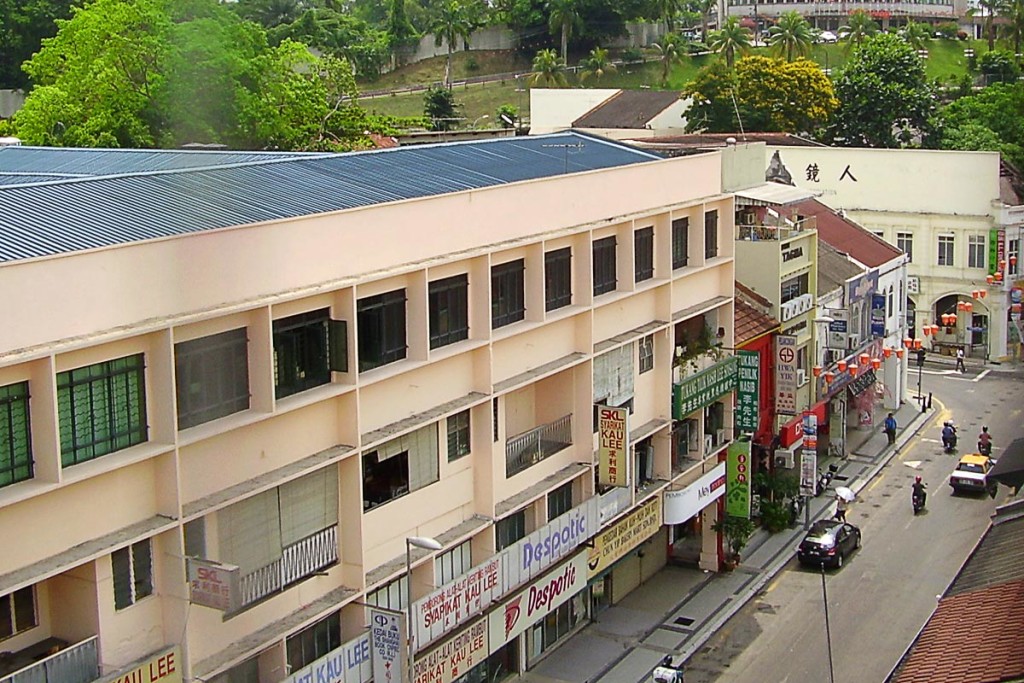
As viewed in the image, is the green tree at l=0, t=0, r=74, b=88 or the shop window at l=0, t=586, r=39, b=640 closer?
the shop window at l=0, t=586, r=39, b=640

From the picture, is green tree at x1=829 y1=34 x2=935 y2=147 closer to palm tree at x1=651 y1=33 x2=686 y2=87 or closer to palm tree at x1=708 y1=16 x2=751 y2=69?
palm tree at x1=708 y1=16 x2=751 y2=69

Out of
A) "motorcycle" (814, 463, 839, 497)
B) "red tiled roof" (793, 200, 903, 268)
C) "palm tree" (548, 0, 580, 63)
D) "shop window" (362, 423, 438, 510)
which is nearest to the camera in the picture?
"shop window" (362, 423, 438, 510)

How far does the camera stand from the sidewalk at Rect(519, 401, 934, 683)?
633 inches

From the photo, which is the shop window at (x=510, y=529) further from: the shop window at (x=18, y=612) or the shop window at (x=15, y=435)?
the shop window at (x=15, y=435)

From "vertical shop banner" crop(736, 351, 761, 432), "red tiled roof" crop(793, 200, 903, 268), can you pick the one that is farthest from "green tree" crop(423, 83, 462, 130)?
"vertical shop banner" crop(736, 351, 761, 432)

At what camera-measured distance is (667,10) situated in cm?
6306

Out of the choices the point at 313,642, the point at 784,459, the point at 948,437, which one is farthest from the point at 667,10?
the point at 313,642

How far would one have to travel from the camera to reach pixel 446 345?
45.1ft

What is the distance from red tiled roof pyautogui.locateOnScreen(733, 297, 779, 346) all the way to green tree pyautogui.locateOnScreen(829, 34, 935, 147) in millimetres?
22503

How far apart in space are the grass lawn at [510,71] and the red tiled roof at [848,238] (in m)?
23.9

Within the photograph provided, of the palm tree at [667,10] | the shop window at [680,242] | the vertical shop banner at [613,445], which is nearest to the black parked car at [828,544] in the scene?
the vertical shop banner at [613,445]

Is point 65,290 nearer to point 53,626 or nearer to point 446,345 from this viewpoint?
point 53,626

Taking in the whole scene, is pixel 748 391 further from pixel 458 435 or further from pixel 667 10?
pixel 667 10

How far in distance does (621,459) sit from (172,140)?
40.1ft
